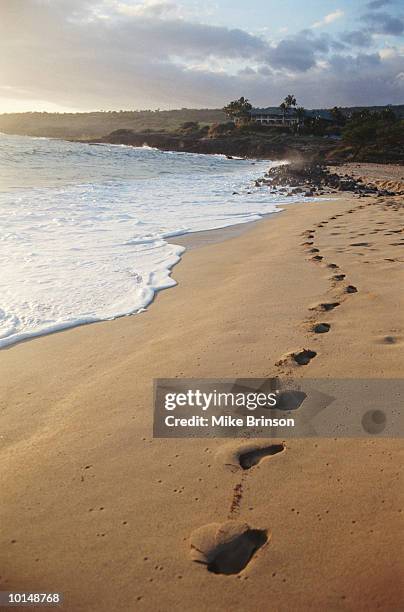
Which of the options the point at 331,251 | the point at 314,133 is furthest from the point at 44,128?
the point at 331,251

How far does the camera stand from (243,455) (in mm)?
2074

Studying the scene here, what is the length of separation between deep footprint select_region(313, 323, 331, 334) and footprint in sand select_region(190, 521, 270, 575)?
5.92ft

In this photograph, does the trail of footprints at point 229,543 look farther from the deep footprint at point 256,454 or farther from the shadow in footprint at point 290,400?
the shadow in footprint at point 290,400

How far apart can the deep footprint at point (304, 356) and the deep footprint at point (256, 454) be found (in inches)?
32.0

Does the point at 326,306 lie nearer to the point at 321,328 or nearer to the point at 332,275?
the point at 321,328

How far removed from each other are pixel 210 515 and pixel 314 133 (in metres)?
71.8

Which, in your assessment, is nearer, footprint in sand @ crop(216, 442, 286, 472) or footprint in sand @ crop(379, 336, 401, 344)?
footprint in sand @ crop(216, 442, 286, 472)

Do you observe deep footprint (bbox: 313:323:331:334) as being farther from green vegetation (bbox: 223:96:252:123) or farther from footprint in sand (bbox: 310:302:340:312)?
green vegetation (bbox: 223:96:252:123)

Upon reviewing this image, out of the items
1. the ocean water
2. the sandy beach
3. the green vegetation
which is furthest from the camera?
the green vegetation

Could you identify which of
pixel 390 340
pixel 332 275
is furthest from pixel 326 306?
pixel 332 275

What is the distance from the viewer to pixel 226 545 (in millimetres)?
1617

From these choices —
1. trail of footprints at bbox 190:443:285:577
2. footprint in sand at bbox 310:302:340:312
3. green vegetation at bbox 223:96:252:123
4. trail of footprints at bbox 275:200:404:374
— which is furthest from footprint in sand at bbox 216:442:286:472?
green vegetation at bbox 223:96:252:123

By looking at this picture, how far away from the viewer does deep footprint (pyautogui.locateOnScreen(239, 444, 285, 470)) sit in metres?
2.02

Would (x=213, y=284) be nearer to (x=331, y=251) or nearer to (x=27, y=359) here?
(x=331, y=251)
